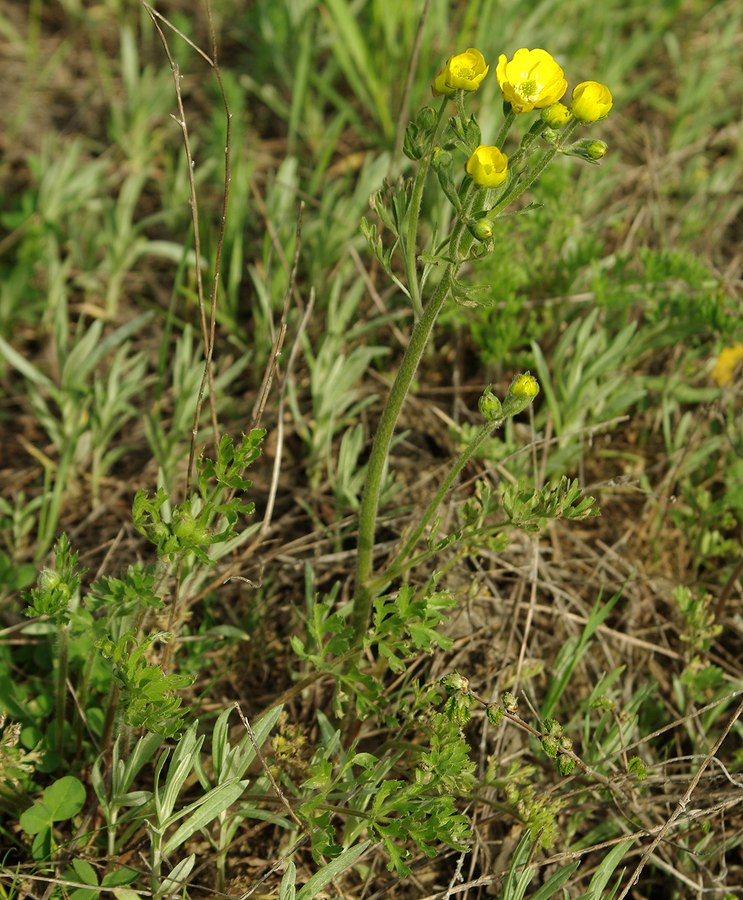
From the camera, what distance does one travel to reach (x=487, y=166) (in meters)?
1.67

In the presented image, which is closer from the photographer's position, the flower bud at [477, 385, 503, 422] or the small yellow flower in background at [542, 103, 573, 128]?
the small yellow flower in background at [542, 103, 573, 128]

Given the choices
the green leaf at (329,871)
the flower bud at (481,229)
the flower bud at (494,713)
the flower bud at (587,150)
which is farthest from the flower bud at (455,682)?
the flower bud at (587,150)

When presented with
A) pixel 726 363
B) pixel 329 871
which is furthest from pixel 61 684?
pixel 726 363

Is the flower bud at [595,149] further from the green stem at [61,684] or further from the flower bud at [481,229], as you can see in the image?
the green stem at [61,684]

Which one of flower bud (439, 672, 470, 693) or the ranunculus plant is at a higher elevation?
the ranunculus plant

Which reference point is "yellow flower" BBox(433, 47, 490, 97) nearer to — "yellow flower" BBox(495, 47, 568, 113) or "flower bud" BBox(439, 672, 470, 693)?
"yellow flower" BBox(495, 47, 568, 113)

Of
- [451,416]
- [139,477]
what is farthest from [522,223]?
[139,477]

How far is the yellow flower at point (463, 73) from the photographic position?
1788 mm

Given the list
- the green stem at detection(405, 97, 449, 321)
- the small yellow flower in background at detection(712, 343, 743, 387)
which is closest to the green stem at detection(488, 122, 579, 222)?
the green stem at detection(405, 97, 449, 321)

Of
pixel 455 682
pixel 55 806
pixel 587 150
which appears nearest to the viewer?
pixel 587 150

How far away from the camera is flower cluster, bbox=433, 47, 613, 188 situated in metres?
1.73

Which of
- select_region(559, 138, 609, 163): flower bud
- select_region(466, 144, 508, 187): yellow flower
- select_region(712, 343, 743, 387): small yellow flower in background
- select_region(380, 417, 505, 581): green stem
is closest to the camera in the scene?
→ select_region(466, 144, 508, 187): yellow flower

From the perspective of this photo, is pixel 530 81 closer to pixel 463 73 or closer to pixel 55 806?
pixel 463 73

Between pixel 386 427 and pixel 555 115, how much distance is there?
0.69 m
